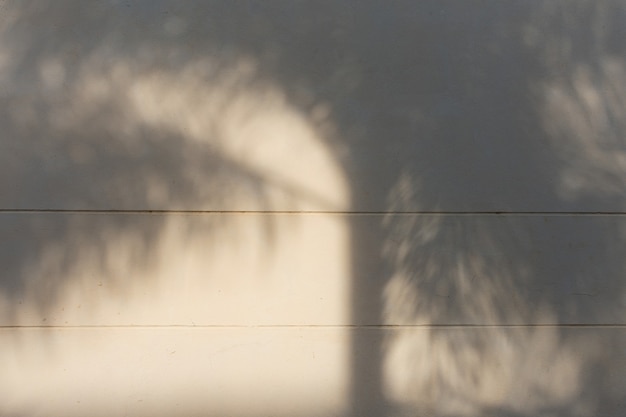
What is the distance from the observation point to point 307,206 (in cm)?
364

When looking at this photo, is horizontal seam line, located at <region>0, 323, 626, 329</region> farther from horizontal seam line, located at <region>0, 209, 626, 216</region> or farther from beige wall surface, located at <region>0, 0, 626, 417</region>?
horizontal seam line, located at <region>0, 209, 626, 216</region>

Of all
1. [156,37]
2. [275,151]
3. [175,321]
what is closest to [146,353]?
[175,321]

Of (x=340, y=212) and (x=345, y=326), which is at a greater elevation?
(x=340, y=212)

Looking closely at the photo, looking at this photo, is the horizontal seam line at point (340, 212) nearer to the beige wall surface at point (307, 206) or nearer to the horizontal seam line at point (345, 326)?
the beige wall surface at point (307, 206)

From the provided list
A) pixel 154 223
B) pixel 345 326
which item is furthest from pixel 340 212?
pixel 154 223

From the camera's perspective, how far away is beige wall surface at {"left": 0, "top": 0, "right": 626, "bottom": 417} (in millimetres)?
3623

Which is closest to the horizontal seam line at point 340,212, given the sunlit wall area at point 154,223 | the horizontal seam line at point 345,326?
the sunlit wall area at point 154,223

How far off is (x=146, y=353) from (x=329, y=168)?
4.54 feet

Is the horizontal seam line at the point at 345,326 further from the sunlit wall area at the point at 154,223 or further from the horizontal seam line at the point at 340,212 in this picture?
the horizontal seam line at the point at 340,212

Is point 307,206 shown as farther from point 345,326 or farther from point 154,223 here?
point 154,223

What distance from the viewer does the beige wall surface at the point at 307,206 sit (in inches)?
143

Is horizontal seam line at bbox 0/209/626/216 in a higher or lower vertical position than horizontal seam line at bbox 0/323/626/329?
higher

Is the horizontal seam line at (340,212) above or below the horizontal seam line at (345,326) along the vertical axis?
above

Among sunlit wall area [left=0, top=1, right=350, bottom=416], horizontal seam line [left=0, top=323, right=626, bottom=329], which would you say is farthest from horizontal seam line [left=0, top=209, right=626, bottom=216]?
horizontal seam line [left=0, top=323, right=626, bottom=329]
